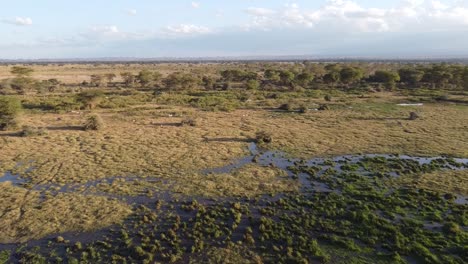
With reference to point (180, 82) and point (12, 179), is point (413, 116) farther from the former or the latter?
point (180, 82)

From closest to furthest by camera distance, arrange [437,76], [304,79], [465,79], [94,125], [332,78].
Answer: [94,125], [465,79], [437,76], [304,79], [332,78]

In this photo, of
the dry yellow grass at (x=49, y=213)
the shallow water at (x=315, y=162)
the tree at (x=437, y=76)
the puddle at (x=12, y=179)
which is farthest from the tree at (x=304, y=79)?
the puddle at (x=12, y=179)

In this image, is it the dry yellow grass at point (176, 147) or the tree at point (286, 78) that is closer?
the dry yellow grass at point (176, 147)

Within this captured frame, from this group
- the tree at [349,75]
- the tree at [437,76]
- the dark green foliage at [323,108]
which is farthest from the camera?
the tree at [349,75]

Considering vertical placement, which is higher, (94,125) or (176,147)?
(94,125)

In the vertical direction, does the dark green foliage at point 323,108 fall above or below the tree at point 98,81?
below

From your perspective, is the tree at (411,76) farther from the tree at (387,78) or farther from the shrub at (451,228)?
the shrub at (451,228)

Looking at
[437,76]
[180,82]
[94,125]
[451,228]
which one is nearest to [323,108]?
[94,125]

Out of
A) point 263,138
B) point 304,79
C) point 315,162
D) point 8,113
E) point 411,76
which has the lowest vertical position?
point 315,162
